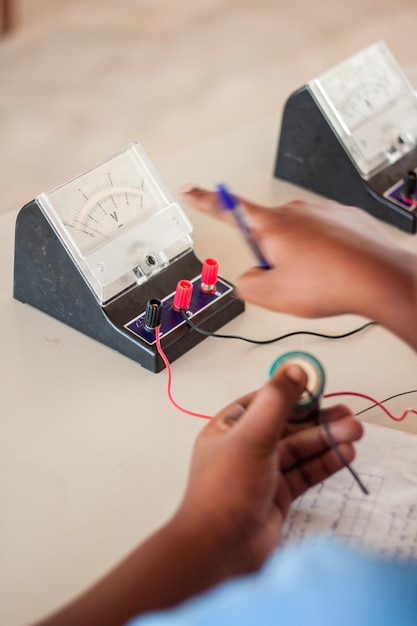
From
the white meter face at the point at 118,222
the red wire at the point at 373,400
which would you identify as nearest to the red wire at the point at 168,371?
the white meter face at the point at 118,222

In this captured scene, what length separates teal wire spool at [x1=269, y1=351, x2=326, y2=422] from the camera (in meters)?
1.17

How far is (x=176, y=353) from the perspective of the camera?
4.81ft

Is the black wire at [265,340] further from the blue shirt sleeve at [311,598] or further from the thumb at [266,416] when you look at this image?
the blue shirt sleeve at [311,598]

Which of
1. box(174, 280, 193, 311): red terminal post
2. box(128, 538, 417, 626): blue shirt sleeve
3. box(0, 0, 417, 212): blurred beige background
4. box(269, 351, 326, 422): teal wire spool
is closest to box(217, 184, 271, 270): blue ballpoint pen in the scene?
box(269, 351, 326, 422): teal wire spool

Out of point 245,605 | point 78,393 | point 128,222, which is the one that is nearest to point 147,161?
point 128,222

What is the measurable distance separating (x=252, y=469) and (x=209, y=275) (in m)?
0.54

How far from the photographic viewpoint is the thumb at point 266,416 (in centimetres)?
106

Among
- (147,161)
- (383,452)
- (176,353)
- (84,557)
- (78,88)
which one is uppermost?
(78,88)

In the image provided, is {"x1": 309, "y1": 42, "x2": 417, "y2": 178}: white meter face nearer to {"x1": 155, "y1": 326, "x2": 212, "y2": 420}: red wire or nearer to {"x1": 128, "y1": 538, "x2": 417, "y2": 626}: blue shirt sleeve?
{"x1": 155, "y1": 326, "x2": 212, "y2": 420}: red wire

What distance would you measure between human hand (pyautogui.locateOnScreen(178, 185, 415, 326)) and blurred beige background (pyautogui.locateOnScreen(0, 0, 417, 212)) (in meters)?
1.35

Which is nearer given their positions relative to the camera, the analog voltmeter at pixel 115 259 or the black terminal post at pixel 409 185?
the analog voltmeter at pixel 115 259

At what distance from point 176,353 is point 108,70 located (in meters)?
1.89

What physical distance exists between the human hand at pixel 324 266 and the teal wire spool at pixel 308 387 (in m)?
0.08

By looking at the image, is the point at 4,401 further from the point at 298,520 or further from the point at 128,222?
the point at 298,520
